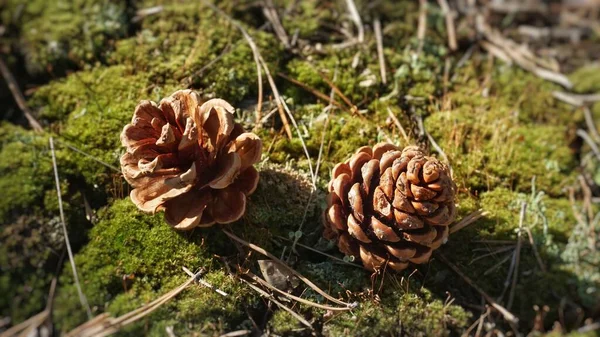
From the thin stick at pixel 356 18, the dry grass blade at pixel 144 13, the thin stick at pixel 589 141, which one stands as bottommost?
the thin stick at pixel 589 141

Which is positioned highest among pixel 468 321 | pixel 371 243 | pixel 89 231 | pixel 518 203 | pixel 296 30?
pixel 296 30

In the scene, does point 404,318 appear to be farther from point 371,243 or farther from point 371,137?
point 371,137

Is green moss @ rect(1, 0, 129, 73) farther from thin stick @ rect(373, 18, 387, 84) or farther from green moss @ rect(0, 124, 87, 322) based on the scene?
thin stick @ rect(373, 18, 387, 84)

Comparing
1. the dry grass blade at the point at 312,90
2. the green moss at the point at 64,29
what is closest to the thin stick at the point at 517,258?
the dry grass blade at the point at 312,90

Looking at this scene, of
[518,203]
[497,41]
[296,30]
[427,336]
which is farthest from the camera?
[497,41]

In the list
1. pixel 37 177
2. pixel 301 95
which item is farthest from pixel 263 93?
pixel 37 177

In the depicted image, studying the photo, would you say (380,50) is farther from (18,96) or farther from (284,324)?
(18,96)

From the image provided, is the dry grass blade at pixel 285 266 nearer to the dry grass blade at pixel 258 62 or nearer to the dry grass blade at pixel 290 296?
the dry grass blade at pixel 290 296
